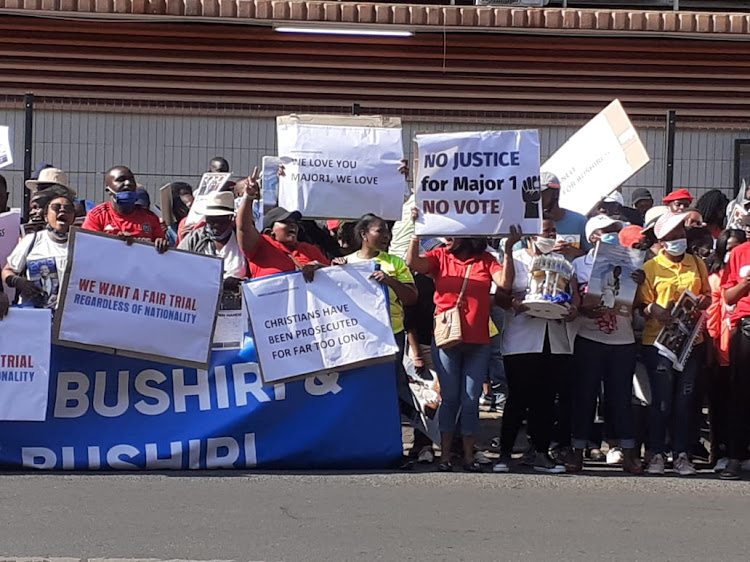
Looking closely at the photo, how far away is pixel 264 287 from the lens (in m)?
9.21

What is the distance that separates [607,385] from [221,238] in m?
2.93

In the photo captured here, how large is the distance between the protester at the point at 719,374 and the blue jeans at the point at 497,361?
163cm

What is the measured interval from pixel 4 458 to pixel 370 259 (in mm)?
2810

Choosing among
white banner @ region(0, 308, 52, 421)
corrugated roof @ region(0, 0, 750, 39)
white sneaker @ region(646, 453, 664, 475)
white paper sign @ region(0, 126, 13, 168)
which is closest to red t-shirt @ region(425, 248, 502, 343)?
white sneaker @ region(646, 453, 664, 475)

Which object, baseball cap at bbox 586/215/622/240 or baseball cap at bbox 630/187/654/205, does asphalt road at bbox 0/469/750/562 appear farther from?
baseball cap at bbox 630/187/654/205

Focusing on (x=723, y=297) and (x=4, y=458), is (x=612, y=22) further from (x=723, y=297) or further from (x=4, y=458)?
(x=4, y=458)

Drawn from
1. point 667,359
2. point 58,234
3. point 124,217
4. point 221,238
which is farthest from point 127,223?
point 667,359

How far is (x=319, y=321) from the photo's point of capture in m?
9.28

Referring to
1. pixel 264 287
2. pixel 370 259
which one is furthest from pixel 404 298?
pixel 264 287

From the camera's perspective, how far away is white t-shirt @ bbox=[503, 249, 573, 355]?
31.0 ft

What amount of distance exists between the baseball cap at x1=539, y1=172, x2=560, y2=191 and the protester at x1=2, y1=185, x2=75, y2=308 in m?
3.42

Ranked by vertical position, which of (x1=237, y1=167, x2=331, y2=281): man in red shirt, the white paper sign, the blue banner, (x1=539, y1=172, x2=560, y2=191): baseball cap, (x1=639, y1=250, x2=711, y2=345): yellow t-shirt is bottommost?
the blue banner

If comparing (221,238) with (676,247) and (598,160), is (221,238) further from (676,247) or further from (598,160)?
(676,247)

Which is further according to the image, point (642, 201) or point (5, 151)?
point (642, 201)
